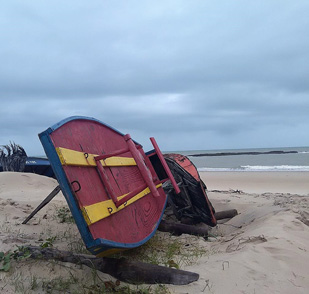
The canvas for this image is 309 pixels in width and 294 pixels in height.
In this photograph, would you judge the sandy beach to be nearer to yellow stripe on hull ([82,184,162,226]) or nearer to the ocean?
yellow stripe on hull ([82,184,162,226])

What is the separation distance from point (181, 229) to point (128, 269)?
227 cm

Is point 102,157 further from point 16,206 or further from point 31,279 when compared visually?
point 16,206

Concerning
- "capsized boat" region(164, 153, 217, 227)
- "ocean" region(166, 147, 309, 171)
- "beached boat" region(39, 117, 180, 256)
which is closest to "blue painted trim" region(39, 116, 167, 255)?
"beached boat" region(39, 117, 180, 256)

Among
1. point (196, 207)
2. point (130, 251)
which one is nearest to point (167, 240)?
point (130, 251)

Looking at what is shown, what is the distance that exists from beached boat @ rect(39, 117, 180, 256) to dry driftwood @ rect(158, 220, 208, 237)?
2.18 feet

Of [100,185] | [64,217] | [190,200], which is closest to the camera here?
[100,185]

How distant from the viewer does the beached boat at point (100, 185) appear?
263cm

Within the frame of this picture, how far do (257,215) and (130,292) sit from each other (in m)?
3.65

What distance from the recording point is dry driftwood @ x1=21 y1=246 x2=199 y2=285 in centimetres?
269

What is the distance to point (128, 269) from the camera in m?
2.79

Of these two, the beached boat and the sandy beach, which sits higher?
the beached boat

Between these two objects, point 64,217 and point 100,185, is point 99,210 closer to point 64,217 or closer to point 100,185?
point 100,185

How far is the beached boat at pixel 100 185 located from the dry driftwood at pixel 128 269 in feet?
0.52

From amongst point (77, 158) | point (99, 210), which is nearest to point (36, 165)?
point (77, 158)
